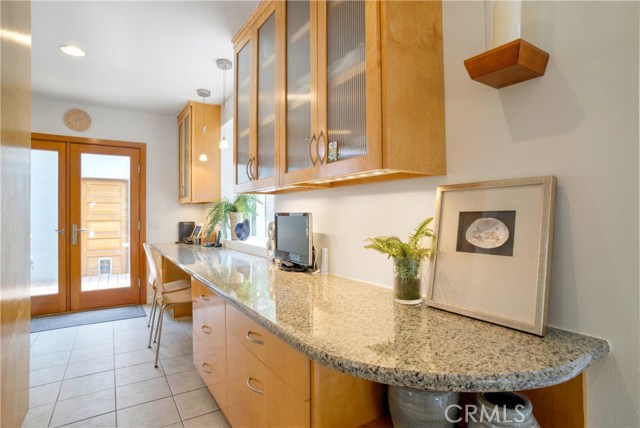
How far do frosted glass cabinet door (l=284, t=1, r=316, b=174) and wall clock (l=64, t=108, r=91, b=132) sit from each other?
3.64m

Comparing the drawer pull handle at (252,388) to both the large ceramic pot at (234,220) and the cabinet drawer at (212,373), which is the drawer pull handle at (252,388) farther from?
the large ceramic pot at (234,220)

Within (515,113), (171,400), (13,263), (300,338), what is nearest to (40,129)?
(13,263)

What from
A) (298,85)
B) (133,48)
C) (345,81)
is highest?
(133,48)

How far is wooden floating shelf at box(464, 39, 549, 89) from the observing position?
936mm

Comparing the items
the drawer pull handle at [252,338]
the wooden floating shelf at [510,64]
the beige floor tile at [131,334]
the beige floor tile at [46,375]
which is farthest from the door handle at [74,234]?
the wooden floating shelf at [510,64]

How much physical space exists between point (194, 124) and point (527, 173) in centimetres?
375

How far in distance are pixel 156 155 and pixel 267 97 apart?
10.7 ft

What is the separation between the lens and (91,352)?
288 centimetres

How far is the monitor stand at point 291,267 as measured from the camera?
1993 mm

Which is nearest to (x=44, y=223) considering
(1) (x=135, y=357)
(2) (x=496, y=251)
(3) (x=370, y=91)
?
(1) (x=135, y=357)

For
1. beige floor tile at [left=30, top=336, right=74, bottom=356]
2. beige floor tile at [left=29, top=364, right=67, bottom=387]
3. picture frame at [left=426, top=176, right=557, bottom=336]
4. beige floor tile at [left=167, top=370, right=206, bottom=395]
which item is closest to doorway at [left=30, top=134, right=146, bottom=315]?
beige floor tile at [left=30, top=336, right=74, bottom=356]

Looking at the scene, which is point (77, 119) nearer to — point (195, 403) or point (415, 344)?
point (195, 403)

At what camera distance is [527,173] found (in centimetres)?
104

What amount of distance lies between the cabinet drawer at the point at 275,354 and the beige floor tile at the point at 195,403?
2.72 ft
